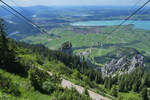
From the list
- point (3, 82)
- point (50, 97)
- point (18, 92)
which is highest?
point (3, 82)

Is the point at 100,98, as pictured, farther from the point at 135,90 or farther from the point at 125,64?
the point at 125,64

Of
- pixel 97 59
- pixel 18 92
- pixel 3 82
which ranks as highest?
pixel 3 82

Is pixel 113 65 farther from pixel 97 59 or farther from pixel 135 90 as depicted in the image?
pixel 97 59

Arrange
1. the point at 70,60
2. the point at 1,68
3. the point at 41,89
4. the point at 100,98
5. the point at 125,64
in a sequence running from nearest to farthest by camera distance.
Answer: the point at 41,89 < the point at 1,68 < the point at 100,98 < the point at 70,60 < the point at 125,64

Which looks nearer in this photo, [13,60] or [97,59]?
[13,60]

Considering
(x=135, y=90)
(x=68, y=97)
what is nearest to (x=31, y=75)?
(x=68, y=97)

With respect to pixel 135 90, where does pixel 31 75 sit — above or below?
above

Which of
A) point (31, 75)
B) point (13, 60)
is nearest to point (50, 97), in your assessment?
point (31, 75)

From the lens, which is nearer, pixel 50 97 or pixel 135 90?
pixel 50 97

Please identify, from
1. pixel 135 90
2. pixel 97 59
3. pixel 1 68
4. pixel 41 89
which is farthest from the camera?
pixel 97 59
